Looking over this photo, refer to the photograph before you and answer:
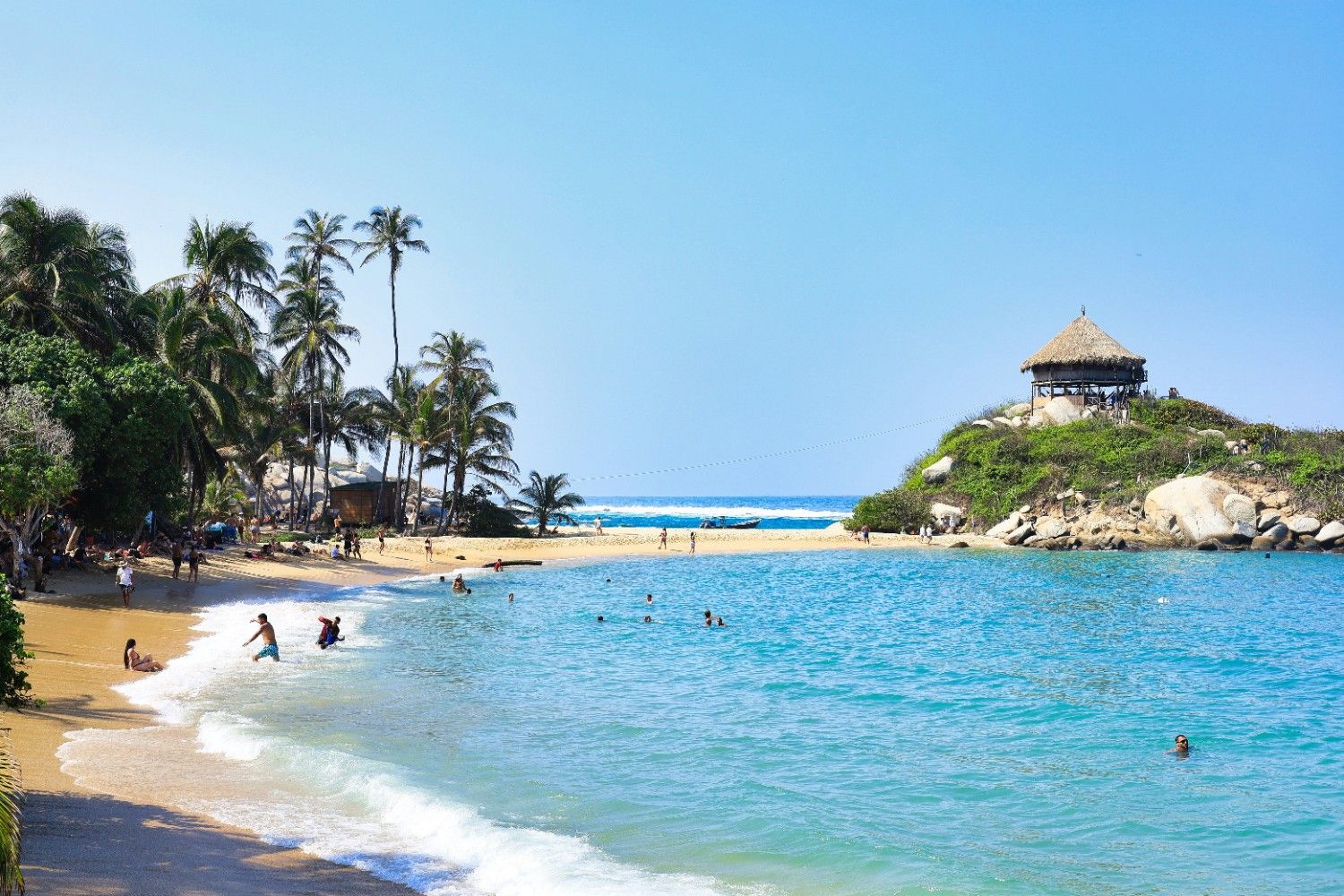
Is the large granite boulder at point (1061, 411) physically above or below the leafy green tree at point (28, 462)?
above

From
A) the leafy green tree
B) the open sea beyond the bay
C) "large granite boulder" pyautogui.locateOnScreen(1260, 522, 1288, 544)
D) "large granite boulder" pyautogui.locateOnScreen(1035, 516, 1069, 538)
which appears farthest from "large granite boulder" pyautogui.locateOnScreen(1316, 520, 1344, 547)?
the leafy green tree

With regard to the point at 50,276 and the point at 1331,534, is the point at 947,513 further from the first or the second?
the point at 50,276

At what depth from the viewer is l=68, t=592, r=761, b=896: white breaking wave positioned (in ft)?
28.5

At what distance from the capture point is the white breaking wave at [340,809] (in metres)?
8.70

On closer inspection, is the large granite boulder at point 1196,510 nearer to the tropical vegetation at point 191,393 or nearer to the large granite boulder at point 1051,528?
the large granite boulder at point 1051,528

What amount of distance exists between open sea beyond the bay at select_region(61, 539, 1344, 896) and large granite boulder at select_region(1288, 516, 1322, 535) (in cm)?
2561

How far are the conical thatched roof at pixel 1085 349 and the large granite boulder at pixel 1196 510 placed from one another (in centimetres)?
992

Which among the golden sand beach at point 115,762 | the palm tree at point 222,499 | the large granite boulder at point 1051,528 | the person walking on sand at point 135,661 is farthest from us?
the large granite boulder at point 1051,528

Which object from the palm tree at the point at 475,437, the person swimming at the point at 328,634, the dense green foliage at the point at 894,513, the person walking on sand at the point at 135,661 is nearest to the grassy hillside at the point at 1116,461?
the dense green foliage at the point at 894,513

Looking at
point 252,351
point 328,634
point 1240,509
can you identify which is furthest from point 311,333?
point 1240,509

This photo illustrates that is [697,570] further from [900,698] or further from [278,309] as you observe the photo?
[900,698]

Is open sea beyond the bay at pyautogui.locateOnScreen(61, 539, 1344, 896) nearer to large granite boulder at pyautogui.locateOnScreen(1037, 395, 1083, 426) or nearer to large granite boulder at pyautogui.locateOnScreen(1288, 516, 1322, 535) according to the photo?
large granite boulder at pyautogui.locateOnScreen(1288, 516, 1322, 535)

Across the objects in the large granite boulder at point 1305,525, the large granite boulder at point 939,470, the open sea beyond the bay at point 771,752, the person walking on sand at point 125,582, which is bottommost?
the open sea beyond the bay at point 771,752

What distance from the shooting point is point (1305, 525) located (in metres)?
49.0
